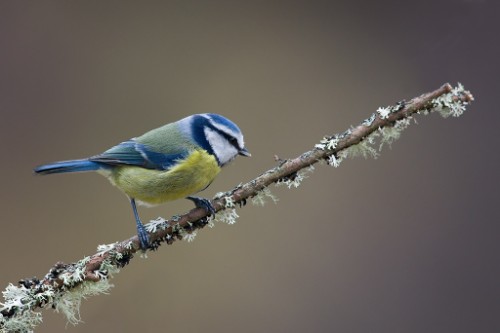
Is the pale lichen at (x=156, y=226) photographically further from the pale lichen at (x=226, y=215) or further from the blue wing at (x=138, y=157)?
Answer: the blue wing at (x=138, y=157)

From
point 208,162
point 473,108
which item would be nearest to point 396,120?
point 208,162

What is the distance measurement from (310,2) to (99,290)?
167 centimetres

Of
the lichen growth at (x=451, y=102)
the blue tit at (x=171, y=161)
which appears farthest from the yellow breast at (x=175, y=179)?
the lichen growth at (x=451, y=102)

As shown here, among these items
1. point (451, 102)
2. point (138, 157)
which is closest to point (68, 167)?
point (138, 157)

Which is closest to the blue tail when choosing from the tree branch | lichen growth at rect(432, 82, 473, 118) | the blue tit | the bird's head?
the blue tit

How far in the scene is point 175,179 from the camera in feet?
4.46

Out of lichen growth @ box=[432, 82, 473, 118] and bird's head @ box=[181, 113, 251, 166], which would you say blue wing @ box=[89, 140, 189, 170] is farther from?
lichen growth @ box=[432, 82, 473, 118]

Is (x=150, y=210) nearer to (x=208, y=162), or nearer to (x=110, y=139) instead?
(x=110, y=139)

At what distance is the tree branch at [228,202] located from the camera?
910mm

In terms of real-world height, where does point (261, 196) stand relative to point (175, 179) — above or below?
below

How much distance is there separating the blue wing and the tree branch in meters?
0.38

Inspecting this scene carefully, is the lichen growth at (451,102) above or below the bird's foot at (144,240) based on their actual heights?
below

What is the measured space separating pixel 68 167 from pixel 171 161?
0.85 feet

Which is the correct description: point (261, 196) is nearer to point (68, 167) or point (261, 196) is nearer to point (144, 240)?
point (144, 240)
